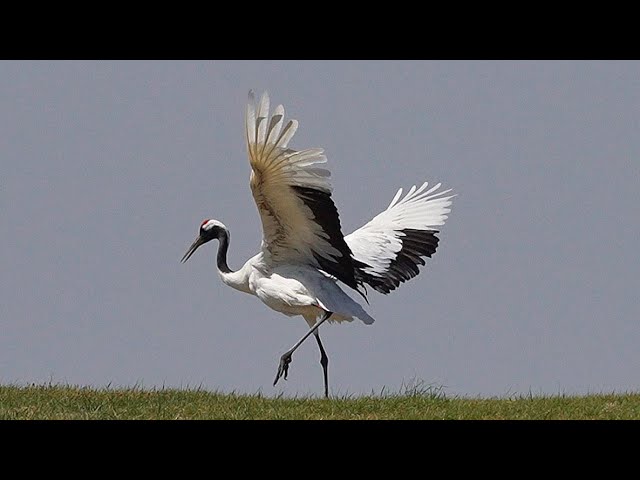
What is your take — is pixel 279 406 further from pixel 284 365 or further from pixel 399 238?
pixel 399 238

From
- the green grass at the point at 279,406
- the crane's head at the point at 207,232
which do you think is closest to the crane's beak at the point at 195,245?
the crane's head at the point at 207,232

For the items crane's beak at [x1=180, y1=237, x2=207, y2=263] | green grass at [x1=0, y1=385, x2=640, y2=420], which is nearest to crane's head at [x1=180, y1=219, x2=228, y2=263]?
crane's beak at [x1=180, y1=237, x2=207, y2=263]

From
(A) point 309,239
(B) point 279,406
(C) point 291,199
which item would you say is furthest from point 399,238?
(B) point 279,406

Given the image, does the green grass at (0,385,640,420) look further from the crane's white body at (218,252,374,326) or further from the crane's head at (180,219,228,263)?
the crane's head at (180,219,228,263)

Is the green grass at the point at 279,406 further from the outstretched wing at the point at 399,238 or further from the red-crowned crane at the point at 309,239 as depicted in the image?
the outstretched wing at the point at 399,238

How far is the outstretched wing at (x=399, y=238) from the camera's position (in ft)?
44.4

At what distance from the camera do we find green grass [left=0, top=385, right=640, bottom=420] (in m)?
9.81

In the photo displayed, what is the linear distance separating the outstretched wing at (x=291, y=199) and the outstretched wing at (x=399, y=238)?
0.54m

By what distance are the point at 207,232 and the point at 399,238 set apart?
93.4 inches

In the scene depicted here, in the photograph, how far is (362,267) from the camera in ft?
43.5

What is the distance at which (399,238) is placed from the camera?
46.9ft

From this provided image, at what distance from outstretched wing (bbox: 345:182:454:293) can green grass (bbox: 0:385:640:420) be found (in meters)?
2.81
